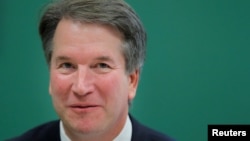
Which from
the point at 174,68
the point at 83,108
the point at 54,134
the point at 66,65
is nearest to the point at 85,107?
the point at 83,108

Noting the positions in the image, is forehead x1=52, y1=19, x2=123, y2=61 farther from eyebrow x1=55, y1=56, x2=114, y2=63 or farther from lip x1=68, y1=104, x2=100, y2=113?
lip x1=68, y1=104, x2=100, y2=113

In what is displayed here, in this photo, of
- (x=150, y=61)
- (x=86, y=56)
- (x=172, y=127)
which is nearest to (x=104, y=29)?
(x=86, y=56)

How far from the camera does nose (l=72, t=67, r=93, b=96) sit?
3.17 feet

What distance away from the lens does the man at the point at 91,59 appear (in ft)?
3.26

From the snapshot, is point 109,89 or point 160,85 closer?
point 109,89

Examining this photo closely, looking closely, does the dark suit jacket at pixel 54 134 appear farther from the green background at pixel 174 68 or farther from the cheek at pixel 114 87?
the green background at pixel 174 68

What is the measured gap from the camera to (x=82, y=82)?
0.97 meters

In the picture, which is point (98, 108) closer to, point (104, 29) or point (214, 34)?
point (104, 29)

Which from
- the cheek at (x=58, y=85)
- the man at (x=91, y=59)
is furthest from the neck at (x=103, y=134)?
the cheek at (x=58, y=85)

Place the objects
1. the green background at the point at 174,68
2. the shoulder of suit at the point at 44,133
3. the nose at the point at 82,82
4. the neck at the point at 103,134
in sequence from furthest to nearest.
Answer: the green background at the point at 174,68 < the shoulder of suit at the point at 44,133 < the neck at the point at 103,134 < the nose at the point at 82,82

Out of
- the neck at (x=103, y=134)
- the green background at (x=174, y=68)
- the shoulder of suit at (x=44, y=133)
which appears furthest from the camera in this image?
the green background at (x=174, y=68)

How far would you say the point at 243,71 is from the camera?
1652mm

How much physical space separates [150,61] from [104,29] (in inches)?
25.6

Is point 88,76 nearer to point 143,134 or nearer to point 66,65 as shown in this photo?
point 66,65
